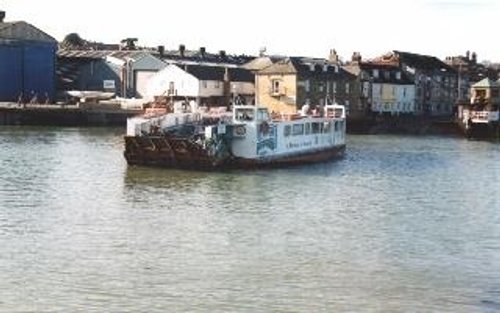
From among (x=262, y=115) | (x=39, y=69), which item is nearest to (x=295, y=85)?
(x=39, y=69)

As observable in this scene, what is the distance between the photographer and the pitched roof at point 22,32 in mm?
78188

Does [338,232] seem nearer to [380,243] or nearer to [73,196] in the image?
[380,243]

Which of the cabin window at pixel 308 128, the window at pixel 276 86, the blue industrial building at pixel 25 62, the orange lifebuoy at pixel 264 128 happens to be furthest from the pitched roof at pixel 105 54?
the orange lifebuoy at pixel 264 128

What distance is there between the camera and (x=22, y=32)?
79312 millimetres

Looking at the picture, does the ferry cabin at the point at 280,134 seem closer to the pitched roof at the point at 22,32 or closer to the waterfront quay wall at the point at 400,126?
the waterfront quay wall at the point at 400,126

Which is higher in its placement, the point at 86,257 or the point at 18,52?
the point at 18,52

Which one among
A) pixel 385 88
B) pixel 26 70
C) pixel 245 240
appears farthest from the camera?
pixel 385 88

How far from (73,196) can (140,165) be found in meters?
10.0

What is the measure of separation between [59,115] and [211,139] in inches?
1467

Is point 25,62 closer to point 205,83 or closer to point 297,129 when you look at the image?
point 205,83

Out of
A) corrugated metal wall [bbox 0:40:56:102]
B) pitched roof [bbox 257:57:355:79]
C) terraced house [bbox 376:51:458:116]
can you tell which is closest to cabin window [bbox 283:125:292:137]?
pitched roof [bbox 257:57:355:79]

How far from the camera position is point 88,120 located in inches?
2911

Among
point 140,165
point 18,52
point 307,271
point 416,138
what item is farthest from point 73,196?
point 18,52

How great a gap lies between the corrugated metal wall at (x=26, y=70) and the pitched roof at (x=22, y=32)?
0.48 metres
